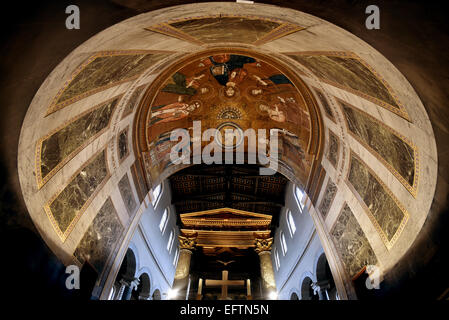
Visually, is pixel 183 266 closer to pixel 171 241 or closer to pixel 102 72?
pixel 171 241

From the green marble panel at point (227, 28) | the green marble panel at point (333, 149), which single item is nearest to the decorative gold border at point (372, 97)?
the green marble panel at point (227, 28)

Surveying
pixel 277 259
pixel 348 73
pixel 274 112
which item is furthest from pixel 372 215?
pixel 277 259

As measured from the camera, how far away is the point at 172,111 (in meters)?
9.04

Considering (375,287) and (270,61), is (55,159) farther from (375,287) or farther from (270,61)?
(375,287)

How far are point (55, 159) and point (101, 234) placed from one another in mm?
2550

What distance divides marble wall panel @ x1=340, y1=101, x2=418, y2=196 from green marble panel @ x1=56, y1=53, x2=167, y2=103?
17.6 feet

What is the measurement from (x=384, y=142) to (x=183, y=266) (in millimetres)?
14274

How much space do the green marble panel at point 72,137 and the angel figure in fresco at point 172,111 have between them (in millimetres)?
1971

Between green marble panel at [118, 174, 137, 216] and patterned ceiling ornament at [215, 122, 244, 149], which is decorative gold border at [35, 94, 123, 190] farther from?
patterned ceiling ornament at [215, 122, 244, 149]

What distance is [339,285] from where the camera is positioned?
679 centimetres

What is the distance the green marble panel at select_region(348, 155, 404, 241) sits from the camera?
5324mm

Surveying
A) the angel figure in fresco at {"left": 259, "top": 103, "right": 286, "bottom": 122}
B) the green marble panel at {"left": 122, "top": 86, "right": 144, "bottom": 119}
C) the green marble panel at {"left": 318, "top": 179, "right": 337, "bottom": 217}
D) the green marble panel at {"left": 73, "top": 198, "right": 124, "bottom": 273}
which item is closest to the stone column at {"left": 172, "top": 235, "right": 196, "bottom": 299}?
the green marble panel at {"left": 73, "top": 198, "right": 124, "bottom": 273}

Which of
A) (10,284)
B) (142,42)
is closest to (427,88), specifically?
(142,42)
